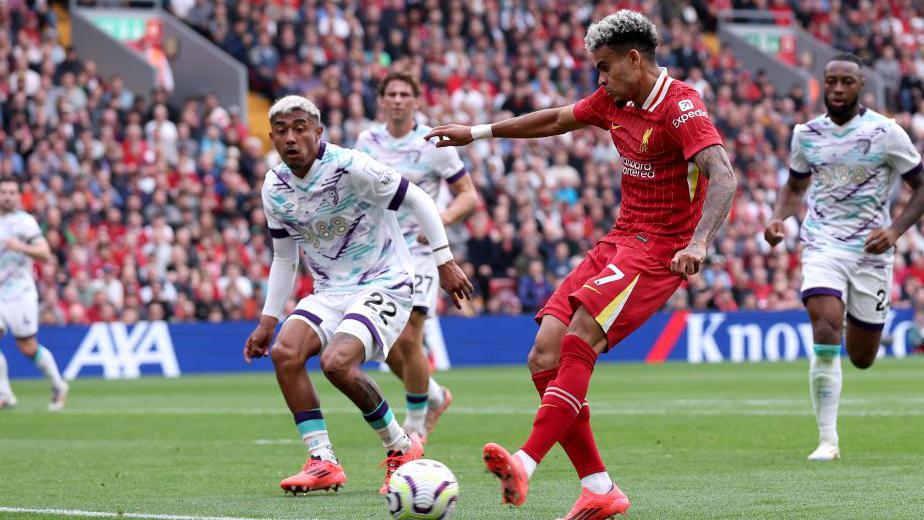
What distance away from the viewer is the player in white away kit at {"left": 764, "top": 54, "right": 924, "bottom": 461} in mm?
10609

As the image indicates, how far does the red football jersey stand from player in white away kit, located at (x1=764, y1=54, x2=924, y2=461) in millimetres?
3083

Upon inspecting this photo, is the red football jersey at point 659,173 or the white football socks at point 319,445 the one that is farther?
the white football socks at point 319,445

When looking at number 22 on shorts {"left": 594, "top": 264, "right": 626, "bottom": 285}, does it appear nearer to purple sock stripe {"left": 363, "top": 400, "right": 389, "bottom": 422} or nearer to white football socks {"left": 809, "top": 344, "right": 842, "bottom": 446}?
purple sock stripe {"left": 363, "top": 400, "right": 389, "bottom": 422}

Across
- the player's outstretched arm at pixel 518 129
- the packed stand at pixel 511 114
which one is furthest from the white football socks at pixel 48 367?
the player's outstretched arm at pixel 518 129

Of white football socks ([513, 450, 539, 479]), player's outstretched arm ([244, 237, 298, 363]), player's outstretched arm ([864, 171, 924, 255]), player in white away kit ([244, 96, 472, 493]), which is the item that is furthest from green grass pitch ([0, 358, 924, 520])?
player's outstretched arm ([864, 171, 924, 255])

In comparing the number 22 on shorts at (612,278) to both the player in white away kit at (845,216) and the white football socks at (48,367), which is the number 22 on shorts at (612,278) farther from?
the white football socks at (48,367)

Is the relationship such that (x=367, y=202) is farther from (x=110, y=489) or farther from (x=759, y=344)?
(x=759, y=344)

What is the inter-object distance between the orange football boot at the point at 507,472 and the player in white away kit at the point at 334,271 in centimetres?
204

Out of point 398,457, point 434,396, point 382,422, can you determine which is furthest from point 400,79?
point 398,457

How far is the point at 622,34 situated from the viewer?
7.33 metres

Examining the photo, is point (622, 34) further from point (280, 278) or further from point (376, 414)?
point (280, 278)

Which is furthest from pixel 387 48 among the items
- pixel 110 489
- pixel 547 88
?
pixel 110 489

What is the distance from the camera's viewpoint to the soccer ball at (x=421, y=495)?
6660mm

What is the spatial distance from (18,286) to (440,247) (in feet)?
30.9
